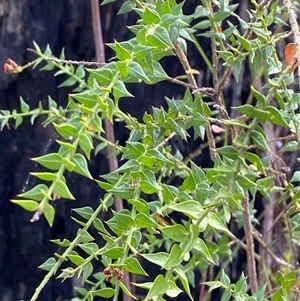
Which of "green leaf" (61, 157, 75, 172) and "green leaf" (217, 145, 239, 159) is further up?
"green leaf" (61, 157, 75, 172)

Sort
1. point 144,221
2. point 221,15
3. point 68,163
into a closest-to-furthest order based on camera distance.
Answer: point 68,163 < point 144,221 < point 221,15

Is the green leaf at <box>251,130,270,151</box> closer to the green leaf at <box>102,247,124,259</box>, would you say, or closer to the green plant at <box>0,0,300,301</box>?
the green plant at <box>0,0,300,301</box>

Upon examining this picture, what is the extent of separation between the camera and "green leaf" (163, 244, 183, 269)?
0.42m

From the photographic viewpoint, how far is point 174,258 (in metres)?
0.43

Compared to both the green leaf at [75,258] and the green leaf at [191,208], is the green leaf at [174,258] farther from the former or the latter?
the green leaf at [75,258]

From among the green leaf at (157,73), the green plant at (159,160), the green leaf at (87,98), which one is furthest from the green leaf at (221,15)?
the green leaf at (87,98)

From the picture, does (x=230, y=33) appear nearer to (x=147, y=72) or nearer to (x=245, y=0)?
(x=147, y=72)

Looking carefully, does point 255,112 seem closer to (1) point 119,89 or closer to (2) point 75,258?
(1) point 119,89

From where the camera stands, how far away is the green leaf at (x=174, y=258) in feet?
1.38

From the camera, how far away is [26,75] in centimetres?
99

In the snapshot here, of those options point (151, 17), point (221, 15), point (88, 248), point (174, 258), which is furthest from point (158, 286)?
point (221, 15)

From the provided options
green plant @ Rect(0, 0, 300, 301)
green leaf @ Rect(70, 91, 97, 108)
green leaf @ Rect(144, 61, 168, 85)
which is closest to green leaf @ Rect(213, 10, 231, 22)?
green plant @ Rect(0, 0, 300, 301)

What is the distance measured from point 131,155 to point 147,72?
0.29 ft

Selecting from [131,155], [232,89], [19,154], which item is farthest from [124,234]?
[232,89]
